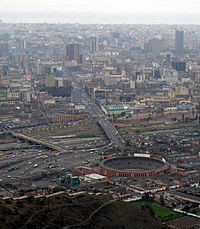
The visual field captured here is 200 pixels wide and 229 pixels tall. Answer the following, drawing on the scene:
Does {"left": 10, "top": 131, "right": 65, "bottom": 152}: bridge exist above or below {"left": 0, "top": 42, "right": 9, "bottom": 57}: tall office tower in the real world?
below

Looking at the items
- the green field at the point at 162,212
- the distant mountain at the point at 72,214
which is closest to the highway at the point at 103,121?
the green field at the point at 162,212

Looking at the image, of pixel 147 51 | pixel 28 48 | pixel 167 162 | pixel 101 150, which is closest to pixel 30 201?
pixel 167 162

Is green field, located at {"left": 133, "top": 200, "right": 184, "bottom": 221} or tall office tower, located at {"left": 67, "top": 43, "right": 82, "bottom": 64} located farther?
tall office tower, located at {"left": 67, "top": 43, "right": 82, "bottom": 64}

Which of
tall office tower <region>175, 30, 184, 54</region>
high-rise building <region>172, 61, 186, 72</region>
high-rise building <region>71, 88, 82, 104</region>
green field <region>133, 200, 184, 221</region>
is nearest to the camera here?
green field <region>133, 200, 184, 221</region>

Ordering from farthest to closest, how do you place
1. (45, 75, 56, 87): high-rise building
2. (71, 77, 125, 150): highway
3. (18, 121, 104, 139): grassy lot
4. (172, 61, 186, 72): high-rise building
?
(172, 61, 186, 72): high-rise building → (45, 75, 56, 87): high-rise building → (18, 121, 104, 139): grassy lot → (71, 77, 125, 150): highway

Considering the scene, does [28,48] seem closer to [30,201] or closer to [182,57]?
[182,57]

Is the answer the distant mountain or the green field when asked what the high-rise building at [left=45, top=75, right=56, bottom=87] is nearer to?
the green field

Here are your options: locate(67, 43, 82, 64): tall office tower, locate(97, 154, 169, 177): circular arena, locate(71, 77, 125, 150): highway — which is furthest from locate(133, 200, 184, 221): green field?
locate(67, 43, 82, 64): tall office tower

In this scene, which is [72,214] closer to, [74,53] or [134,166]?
[134,166]

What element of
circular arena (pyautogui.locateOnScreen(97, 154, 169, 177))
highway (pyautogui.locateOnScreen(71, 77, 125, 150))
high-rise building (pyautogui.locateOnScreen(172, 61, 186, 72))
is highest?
high-rise building (pyautogui.locateOnScreen(172, 61, 186, 72))
